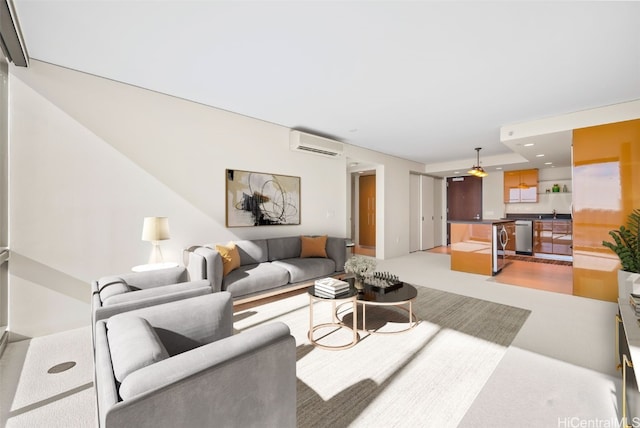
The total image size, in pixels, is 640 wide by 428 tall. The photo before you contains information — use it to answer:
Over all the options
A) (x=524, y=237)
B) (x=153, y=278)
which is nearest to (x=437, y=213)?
(x=524, y=237)

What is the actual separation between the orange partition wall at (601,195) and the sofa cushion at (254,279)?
4.44 m

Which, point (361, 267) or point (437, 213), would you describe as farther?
point (437, 213)

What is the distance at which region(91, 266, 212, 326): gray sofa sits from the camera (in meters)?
1.70

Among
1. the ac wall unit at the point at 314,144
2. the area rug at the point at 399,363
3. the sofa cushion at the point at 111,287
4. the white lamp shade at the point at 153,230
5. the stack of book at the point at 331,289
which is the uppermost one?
the ac wall unit at the point at 314,144

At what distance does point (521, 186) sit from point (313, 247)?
6.88m

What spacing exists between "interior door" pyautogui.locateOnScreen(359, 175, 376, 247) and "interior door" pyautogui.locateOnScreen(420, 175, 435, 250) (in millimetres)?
1505

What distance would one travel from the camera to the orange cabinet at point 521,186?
24.9 ft

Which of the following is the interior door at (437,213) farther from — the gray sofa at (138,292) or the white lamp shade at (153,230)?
the gray sofa at (138,292)

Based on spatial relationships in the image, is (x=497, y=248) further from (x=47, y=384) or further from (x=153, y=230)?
(x=47, y=384)

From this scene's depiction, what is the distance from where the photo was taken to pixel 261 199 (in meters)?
4.47

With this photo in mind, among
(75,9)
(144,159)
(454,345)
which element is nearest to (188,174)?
(144,159)

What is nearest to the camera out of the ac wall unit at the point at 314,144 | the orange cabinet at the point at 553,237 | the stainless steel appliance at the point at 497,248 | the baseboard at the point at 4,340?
the baseboard at the point at 4,340

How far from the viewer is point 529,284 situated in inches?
183

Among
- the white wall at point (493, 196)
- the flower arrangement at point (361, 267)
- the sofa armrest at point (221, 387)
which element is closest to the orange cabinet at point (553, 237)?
the white wall at point (493, 196)
